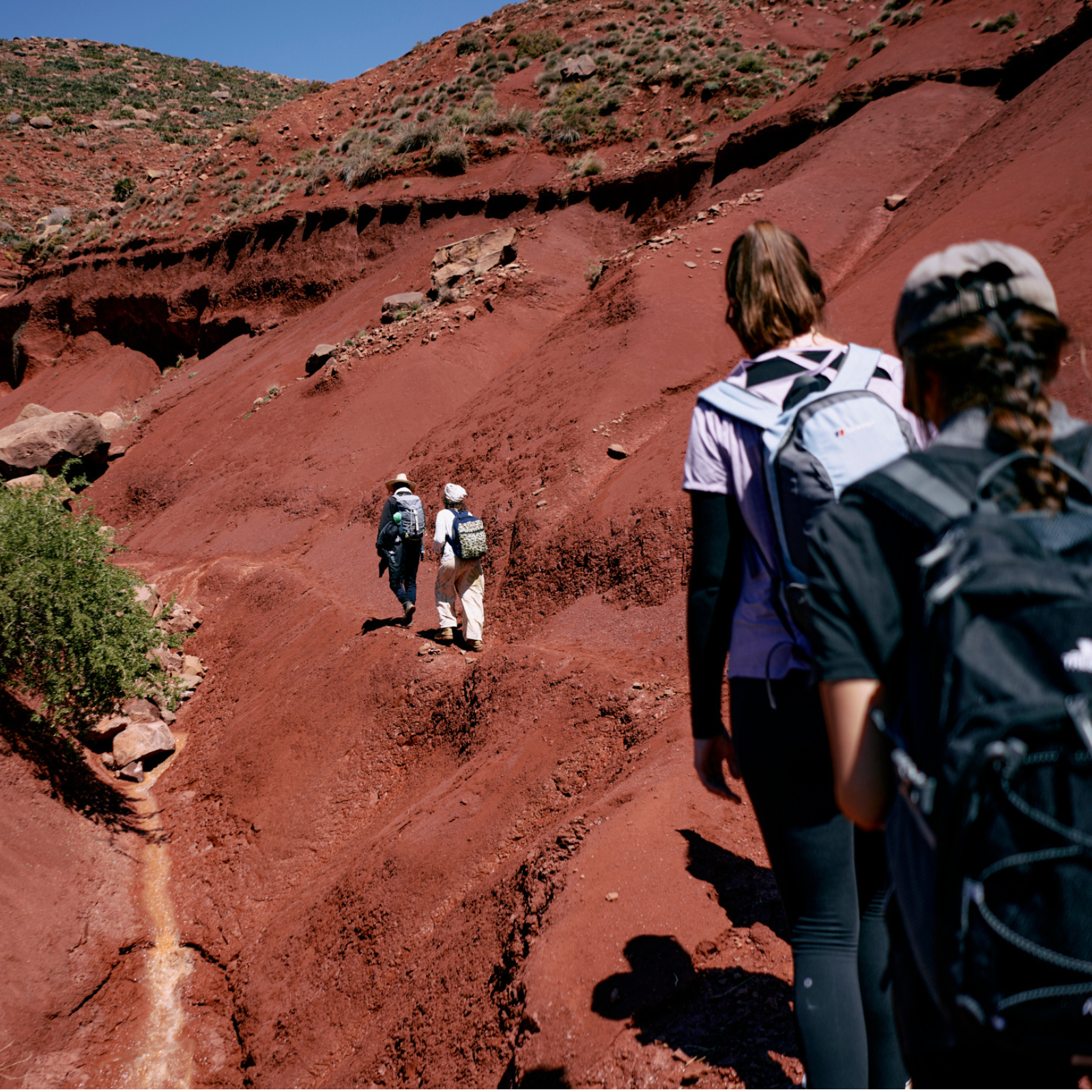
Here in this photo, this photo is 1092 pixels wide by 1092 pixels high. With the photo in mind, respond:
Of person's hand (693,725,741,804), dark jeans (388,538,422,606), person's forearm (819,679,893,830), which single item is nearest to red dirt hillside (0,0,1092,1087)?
dark jeans (388,538,422,606)

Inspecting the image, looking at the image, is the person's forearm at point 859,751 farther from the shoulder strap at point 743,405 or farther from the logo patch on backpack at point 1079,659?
the shoulder strap at point 743,405

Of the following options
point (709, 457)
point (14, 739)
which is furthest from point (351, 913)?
point (709, 457)

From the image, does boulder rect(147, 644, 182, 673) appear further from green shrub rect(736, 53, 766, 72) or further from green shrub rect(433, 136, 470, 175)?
green shrub rect(736, 53, 766, 72)

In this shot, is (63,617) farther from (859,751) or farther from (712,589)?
(859,751)

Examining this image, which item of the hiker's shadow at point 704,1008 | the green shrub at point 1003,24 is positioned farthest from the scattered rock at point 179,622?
the green shrub at point 1003,24

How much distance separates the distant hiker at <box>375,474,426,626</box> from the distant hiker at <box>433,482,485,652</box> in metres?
0.56

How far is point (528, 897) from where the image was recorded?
13.4 ft

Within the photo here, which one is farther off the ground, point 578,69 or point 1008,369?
point 578,69

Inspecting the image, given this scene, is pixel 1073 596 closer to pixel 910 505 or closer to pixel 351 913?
pixel 910 505

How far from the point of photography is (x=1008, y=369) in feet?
3.81

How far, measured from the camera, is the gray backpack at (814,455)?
1605mm

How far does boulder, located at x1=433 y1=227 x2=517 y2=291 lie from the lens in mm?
19609

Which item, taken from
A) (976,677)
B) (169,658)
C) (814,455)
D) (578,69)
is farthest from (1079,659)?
(578,69)

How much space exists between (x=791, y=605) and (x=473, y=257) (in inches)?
781
